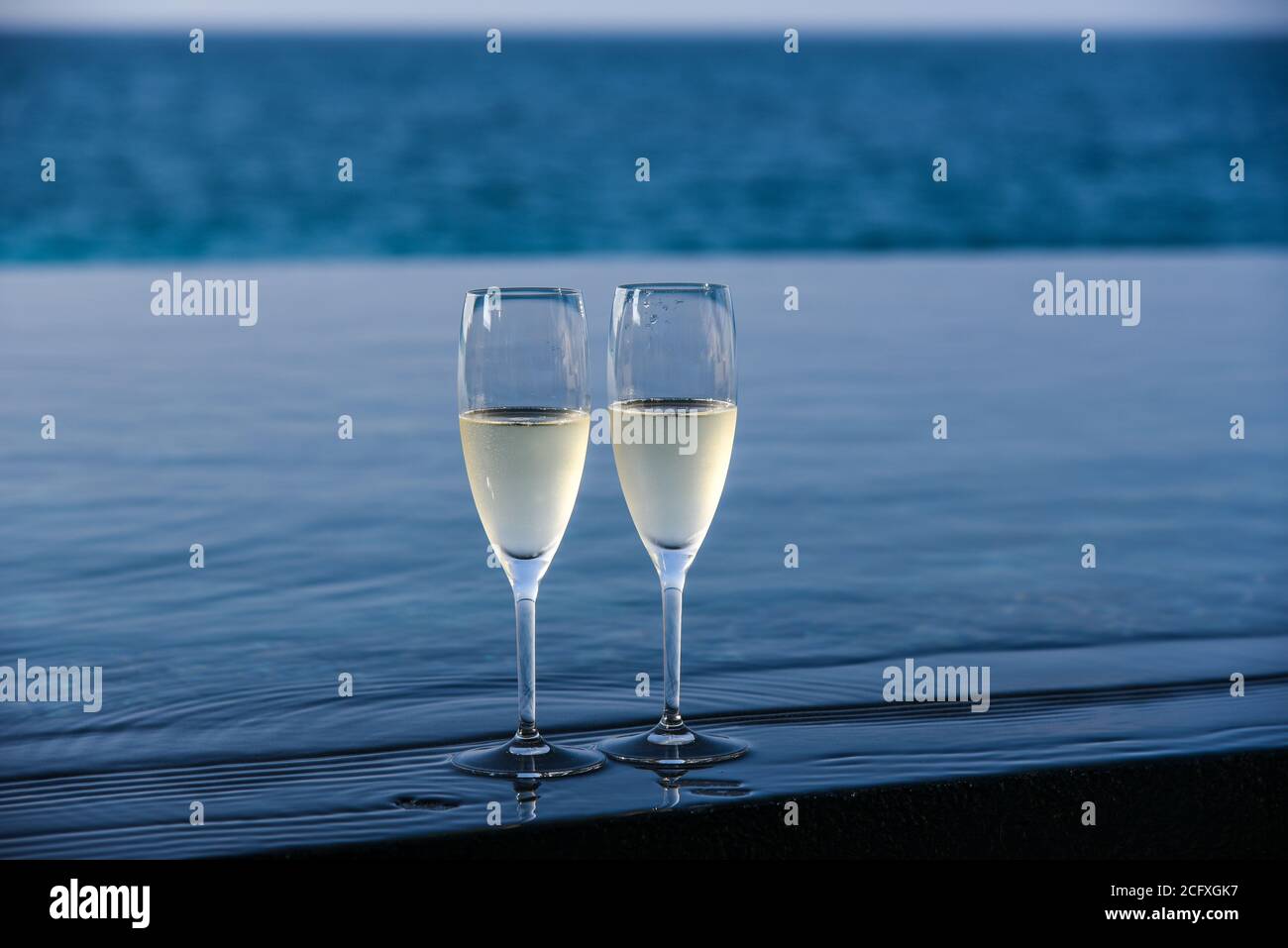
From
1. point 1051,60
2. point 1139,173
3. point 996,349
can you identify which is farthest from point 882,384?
point 1051,60

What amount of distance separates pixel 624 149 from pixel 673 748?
16.6 meters

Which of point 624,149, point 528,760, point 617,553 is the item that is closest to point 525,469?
point 528,760

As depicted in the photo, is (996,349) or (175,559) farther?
(996,349)

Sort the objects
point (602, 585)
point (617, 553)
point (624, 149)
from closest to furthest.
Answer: point (602, 585)
point (617, 553)
point (624, 149)

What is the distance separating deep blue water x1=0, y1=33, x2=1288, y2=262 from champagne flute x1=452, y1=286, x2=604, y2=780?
10706mm

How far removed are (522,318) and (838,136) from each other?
16452mm

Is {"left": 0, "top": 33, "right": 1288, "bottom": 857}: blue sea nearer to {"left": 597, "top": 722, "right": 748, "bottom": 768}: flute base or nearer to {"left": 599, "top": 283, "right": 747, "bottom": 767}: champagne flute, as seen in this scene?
{"left": 597, "top": 722, "right": 748, "bottom": 768}: flute base

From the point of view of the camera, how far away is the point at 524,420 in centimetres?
127

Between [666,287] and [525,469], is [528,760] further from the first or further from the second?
[666,287]

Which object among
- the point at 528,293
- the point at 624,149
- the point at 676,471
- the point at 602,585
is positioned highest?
the point at 624,149

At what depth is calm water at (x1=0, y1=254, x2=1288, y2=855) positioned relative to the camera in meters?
1.32

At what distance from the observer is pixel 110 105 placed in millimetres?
19188

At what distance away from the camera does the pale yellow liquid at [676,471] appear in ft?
4.28
